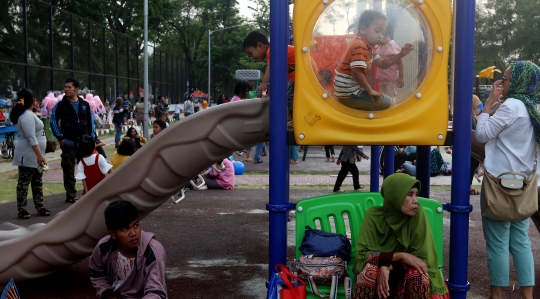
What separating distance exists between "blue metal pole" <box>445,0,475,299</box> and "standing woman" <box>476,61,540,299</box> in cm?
43

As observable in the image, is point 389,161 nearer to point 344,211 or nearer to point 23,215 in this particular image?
point 344,211

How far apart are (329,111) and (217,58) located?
193 feet

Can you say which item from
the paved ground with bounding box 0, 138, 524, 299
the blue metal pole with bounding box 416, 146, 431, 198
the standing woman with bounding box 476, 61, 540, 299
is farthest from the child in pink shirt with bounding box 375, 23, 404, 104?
the paved ground with bounding box 0, 138, 524, 299

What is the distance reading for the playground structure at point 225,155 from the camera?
4297 millimetres

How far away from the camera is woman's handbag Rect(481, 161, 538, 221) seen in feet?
15.1

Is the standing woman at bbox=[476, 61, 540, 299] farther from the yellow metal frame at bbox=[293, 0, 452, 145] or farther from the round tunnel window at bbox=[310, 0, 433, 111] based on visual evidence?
the round tunnel window at bbox=[310, 0, 433, 111]

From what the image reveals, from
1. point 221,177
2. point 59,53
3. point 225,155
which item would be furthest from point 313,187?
point 59,53

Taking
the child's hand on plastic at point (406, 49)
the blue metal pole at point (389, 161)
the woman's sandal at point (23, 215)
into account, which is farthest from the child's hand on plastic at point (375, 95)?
the woman's sandal at point (23, 215)

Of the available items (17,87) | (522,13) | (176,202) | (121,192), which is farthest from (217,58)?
(121,192)

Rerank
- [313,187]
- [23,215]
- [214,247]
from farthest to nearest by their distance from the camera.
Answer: [313,187] < [23,215] < [214,247]

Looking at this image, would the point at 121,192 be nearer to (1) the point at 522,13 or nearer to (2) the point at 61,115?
(2) the point at 61,115

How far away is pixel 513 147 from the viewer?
4715 millimetres

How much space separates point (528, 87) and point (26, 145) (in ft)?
20.5

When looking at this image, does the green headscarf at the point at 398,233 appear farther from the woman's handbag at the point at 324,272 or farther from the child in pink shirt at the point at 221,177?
the child in pink shirt at the point at 221,177
